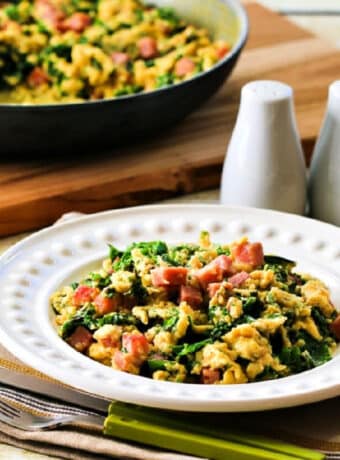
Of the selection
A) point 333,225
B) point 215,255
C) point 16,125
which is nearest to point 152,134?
point 16,125

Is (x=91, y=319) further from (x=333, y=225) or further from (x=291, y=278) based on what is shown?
(x=333, y=225)

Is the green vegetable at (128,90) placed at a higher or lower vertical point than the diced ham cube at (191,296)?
lower

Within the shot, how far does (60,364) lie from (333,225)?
1.16m

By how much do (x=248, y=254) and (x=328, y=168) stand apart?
72 cm

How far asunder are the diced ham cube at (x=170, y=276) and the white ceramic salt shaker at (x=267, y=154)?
81 cm

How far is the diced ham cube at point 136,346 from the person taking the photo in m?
2.52

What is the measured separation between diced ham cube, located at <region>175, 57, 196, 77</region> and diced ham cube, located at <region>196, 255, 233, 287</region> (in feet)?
5.29

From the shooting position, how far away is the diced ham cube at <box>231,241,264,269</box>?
2.76m

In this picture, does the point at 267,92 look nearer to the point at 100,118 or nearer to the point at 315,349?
the point at 100,118

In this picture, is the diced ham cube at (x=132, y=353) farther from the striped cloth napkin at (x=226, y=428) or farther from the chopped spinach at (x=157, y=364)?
the striped cloth napkin at (x=226, y=428)

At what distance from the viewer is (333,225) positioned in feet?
10.8

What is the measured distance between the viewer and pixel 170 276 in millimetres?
2654

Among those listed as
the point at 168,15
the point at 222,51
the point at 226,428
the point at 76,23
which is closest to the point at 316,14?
the point at 168,15

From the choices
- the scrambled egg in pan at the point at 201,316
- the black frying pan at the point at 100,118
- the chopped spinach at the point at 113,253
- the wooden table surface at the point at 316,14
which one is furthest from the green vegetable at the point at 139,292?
the wooden table surface at the point at 316,14
